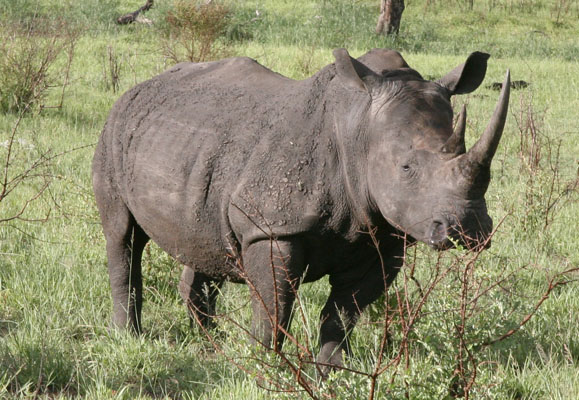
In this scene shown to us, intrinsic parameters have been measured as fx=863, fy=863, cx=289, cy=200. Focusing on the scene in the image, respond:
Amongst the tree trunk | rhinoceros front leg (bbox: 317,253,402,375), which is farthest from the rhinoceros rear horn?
the tree trunk

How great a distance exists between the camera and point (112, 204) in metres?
4.84

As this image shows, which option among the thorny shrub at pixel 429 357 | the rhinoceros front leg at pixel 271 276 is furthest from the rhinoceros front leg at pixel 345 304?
the rhinoceros front leg at pixel 271 276

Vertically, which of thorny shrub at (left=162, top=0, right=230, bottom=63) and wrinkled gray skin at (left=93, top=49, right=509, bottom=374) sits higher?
wrinkled gray skin at (left=93, top=49, right=509, bottom=374)

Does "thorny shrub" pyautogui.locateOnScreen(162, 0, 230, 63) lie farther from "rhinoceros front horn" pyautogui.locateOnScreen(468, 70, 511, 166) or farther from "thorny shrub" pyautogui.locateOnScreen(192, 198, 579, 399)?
"rhinoceros front horn" pyautogui.locateOnScreen(468, 70, 511, 166)

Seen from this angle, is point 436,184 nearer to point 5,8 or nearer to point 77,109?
point 77,109

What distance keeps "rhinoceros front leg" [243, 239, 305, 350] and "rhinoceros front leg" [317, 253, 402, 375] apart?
0.31 metres

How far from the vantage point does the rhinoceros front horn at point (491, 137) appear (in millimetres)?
3287

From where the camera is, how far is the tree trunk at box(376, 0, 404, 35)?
699 inches

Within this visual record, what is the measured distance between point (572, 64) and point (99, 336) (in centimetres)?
1256

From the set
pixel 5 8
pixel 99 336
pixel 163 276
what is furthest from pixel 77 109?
pixel 5 8

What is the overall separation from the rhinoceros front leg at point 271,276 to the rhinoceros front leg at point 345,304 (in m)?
0.31

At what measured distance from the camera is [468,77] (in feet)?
13.4

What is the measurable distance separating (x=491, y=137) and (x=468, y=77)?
0.82 meters

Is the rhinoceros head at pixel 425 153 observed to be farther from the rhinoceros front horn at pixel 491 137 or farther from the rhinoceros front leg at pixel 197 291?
the rhinoceros front leg at pixel 197 291
